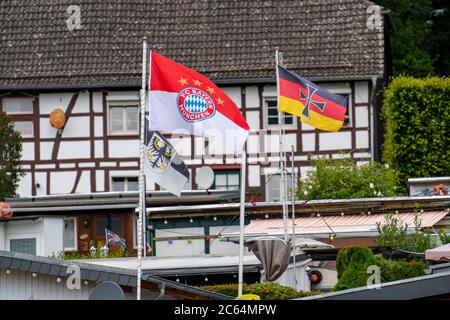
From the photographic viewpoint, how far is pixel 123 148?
45.2 m

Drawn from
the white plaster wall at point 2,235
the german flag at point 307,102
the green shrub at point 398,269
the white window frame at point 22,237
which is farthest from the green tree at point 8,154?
the green shrub at point 398,269

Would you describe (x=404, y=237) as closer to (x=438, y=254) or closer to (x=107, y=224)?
(x=438, y=254)

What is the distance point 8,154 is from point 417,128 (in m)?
10.0

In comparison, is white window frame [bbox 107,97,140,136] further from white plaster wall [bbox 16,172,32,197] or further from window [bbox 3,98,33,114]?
white plaster wall [bbox 16,172,32,197]

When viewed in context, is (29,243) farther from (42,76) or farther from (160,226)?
(42,76)

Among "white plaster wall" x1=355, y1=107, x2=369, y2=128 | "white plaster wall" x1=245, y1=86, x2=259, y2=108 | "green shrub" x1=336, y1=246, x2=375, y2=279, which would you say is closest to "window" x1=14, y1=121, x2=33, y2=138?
"white plaster wall" x1=245, y1=86, x2=259, y2=108

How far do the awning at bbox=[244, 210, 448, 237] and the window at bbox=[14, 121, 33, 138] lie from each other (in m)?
9.88

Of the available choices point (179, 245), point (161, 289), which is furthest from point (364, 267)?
point (179, 245)

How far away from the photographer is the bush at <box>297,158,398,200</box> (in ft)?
130

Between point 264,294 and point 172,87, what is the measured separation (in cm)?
416

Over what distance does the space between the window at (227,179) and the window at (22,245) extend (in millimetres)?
6471

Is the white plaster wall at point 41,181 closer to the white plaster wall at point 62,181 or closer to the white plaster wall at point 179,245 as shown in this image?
the white plaster wall at point 62,181

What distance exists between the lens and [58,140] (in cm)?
4522
